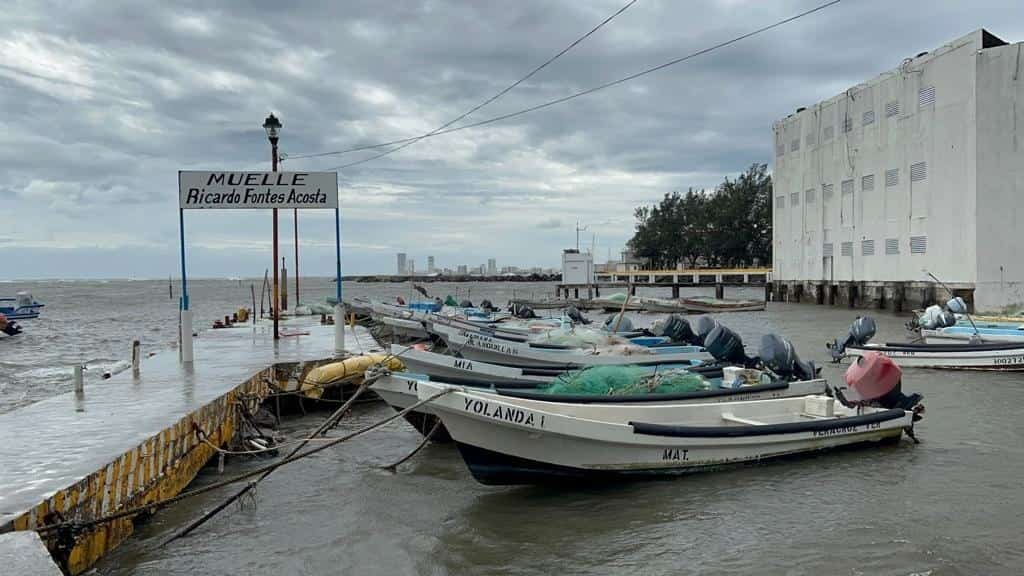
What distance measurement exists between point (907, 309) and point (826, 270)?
316 inches

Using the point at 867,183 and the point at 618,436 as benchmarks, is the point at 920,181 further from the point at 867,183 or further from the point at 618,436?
the point at 618,436

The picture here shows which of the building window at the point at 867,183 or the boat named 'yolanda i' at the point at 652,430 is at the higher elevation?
the building window at the point at 867,183

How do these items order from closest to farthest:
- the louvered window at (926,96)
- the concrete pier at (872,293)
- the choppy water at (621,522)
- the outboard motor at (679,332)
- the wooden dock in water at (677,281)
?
1. the choppy water at (621,522)
2. the outboard motor at (679,332)
3. the louvered window at (926,96)
4. the concrete pier at (872,293)
5. the wooden dock in water at (677,281)

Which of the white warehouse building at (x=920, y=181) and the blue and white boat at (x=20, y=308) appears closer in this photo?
the white warehouse building at (x=920, y=181)

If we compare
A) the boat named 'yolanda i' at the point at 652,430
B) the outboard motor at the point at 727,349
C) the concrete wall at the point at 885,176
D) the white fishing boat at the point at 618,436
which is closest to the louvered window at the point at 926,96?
the concrete wall at the point at 885,176

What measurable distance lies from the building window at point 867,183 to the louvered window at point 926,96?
197 inches

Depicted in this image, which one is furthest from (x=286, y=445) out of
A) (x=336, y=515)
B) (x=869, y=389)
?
(x=869, y=389)

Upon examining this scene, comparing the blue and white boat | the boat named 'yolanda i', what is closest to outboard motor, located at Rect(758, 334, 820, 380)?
the boat named 'yolanda i'

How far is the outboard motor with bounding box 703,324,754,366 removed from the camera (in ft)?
48.0

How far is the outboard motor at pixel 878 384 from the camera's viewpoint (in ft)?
36.4

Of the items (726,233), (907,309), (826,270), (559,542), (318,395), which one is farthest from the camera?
(726,233)

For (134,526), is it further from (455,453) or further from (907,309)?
(907,309)

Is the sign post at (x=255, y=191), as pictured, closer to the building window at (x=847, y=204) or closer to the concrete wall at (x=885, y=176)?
the concrete wall at (x=885, y=176)

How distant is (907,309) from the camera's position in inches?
1570
